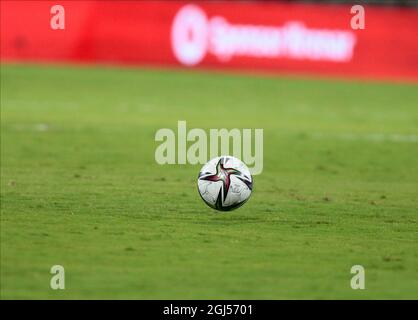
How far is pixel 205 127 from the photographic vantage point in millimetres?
→ 19594

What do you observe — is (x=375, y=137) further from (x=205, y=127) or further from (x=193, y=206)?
(x=193, y=206)

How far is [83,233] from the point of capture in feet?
31.3

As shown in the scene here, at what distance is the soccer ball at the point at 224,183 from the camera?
1023 centimetres

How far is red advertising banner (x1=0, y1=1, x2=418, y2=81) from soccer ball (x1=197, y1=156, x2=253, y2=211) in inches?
760

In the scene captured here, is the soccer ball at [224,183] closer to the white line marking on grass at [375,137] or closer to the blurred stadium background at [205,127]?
the blurred stadium background at [205,127]

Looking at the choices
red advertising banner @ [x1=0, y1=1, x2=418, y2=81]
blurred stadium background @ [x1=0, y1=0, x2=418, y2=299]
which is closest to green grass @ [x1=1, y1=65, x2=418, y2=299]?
blurred stadium background @ [x1=0, y1=0, x2=418, y2=299]

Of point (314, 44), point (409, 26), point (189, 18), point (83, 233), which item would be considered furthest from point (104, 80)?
point (83, 233)

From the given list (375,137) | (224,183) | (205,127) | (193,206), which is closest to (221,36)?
(205,127)

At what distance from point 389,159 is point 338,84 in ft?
50.7

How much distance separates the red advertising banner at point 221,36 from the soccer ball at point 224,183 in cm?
1931

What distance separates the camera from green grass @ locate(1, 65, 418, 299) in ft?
26.3

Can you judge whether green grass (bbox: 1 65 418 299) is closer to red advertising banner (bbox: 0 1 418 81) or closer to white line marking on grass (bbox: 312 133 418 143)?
white line marking on grass (bbox: 312 133 418 143)

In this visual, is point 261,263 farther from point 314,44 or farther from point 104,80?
point 314,44

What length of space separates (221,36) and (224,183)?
842 inches
